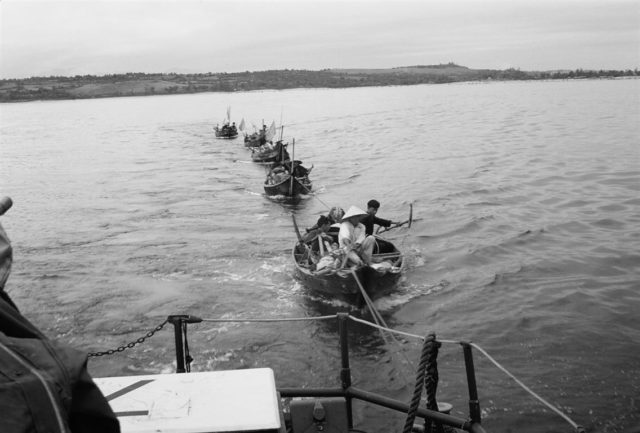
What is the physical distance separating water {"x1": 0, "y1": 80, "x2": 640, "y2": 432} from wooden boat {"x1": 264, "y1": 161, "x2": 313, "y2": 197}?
2.79 ft

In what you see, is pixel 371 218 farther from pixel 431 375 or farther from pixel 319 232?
pixel 431 375

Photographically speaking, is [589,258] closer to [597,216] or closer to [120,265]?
[597,216]

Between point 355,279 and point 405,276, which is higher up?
point 355,279

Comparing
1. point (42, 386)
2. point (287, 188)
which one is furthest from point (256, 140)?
point (42, 386)

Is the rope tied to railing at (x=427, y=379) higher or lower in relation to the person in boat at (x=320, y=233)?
higher

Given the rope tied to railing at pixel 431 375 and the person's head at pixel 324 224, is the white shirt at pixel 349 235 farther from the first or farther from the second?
the rope tied to railing at pixel 431 375

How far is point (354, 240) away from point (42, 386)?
1301 cm

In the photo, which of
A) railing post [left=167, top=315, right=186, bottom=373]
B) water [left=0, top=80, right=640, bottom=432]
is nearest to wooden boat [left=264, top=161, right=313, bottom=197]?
water [left=0, top=80, right=640, bottom=432]

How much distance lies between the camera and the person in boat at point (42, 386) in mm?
1834

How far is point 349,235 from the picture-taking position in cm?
1469

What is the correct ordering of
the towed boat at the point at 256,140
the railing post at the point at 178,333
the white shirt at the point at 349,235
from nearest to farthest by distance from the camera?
1. the railing post at the point at 178,333
2. the white shirt at the point at 349,235
3. the towed boat at the point at 256,140

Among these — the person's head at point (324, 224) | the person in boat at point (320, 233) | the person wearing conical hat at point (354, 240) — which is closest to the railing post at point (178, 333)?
the person wearing conical hat at point (354, 240)

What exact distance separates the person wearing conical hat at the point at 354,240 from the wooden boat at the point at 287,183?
1568cm

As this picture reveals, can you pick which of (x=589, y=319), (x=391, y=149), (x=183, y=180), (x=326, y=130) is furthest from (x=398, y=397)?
(x=326, y=130)
